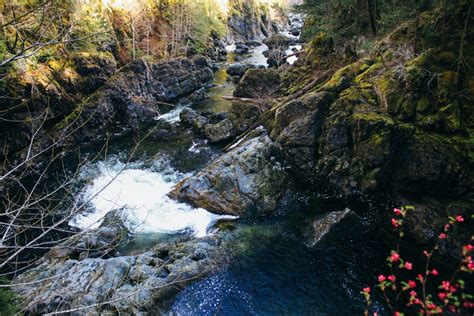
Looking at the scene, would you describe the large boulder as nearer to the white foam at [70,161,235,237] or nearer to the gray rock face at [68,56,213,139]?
the gray rock face at [68,56,213,139]

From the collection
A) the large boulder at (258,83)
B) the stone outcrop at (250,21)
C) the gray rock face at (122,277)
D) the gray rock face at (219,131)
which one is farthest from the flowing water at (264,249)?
the stone outcrop at (250,21)

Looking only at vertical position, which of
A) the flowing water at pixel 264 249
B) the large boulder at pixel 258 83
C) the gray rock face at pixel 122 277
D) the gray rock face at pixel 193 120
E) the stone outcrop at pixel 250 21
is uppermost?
the stone outcrop at pixel 250 21

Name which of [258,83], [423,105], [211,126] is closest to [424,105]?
[423,105]

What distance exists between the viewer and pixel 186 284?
34.8 ft

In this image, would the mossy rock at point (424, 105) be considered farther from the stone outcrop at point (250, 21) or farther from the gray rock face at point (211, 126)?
the stone outcrop at point (250, 21)

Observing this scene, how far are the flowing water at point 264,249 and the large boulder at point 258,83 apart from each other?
10.1 metres

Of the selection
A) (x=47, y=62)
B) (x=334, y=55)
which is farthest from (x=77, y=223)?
(x=334, y=55)

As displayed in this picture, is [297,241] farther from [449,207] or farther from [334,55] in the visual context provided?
[334,55]

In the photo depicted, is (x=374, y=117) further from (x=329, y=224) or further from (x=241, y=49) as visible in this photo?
(x=241, y=49)

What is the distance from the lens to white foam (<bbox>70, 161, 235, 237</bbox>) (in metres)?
13.8

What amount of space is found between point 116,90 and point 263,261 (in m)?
20.3

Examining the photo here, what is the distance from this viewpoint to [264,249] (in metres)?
12.2

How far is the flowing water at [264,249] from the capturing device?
9961 mm

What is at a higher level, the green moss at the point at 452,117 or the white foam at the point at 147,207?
the green moss at the point at 452,117
